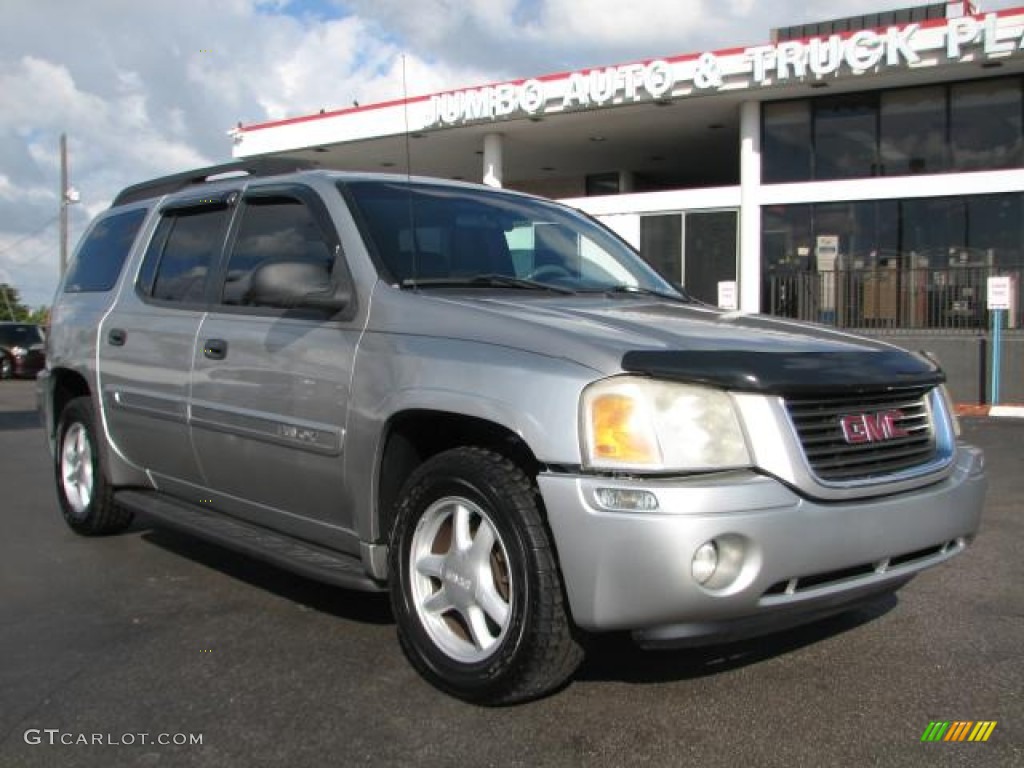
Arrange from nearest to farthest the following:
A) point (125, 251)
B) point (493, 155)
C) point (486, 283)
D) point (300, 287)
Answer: point (300, 287) < point (486, 283) < point (125, 251) < point (493, 155)

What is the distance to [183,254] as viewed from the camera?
4.72m

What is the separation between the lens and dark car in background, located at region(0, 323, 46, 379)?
2414 cm

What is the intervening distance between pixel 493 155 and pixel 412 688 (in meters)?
19.1

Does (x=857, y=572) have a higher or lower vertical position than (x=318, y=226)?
lower

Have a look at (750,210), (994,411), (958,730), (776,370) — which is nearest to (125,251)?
(776,370)

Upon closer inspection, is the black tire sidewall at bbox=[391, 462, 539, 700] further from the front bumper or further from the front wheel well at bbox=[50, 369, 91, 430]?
the front wheel well at bbox=[50, 369, 91, 430]

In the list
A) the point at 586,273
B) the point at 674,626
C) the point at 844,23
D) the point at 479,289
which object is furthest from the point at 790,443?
the point at 844,23

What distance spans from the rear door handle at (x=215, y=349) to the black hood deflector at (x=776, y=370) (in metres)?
2.05

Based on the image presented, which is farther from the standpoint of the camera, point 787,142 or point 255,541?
point 787,142

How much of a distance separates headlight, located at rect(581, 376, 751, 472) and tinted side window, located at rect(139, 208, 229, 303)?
2.43 m

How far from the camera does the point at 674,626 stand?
106 inches

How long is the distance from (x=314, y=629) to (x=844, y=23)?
1904 cm

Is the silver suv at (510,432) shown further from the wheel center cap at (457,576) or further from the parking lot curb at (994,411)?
the parking lot curb at (994,411)

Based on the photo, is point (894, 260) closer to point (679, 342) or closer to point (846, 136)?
point (846, 136)
